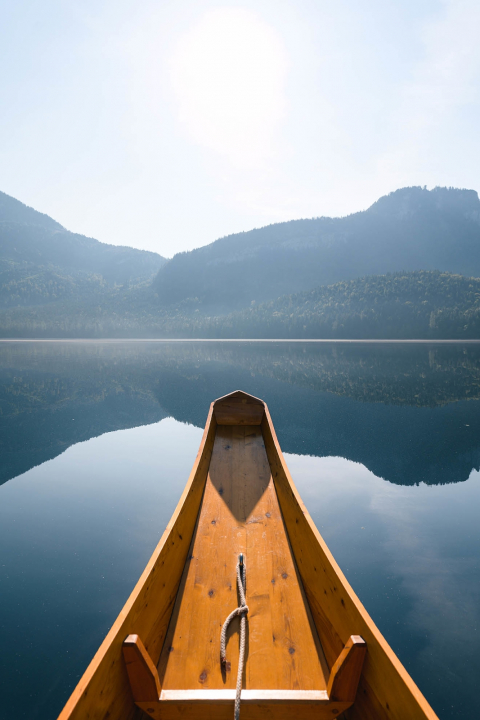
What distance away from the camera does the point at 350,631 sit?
243 centimetres

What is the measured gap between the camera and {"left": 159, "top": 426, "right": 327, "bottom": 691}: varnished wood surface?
2676mm

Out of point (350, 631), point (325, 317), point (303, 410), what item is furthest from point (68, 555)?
point (325, 317)

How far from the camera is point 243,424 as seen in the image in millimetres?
8078

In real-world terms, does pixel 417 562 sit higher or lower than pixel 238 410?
lower

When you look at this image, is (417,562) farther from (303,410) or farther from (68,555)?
(303,410)

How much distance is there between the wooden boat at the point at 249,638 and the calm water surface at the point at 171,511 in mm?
1276

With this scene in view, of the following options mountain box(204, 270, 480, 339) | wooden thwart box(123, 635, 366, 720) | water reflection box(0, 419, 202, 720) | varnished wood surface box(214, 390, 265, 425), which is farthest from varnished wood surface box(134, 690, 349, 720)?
mountain box(204, 270, 480, 339)

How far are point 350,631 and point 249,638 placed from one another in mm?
1003

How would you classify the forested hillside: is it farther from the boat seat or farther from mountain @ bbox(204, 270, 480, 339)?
the boat seat

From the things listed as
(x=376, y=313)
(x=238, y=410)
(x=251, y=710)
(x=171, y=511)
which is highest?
(x=376, y=313)

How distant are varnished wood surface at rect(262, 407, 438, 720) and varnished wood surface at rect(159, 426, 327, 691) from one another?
188 mm

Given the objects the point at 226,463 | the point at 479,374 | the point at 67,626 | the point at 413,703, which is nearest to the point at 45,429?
the point at 226,463

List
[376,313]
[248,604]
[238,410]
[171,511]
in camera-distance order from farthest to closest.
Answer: [376,313]
[238,410]
[171,511]
[248,604]

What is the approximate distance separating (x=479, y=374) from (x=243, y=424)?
26.5 meters
